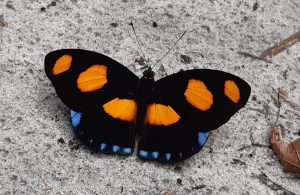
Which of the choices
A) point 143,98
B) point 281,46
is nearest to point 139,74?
point 143,98

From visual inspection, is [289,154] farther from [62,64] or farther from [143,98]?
[62,64]

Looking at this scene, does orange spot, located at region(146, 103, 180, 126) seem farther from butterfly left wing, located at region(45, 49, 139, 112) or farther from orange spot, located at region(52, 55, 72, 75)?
orange spot, located at region(52, 55, 72, 75)

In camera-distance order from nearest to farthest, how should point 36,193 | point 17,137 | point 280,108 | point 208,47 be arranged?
point 36,193
point 17,137
point 280,108
point 208,47

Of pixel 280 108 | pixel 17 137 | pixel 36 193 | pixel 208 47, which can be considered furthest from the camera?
pixel 208 47

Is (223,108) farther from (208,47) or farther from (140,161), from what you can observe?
(208,47)

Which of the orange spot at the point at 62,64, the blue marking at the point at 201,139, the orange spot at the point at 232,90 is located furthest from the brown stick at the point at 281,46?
the orange spot at the point at 62,64

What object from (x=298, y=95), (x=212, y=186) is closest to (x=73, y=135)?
(x=212, y=186)

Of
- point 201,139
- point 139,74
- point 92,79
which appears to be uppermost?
point 92,79

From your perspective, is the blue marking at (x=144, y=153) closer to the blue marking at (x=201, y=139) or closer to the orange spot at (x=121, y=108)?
the orange spot at (x=121, y=108)
